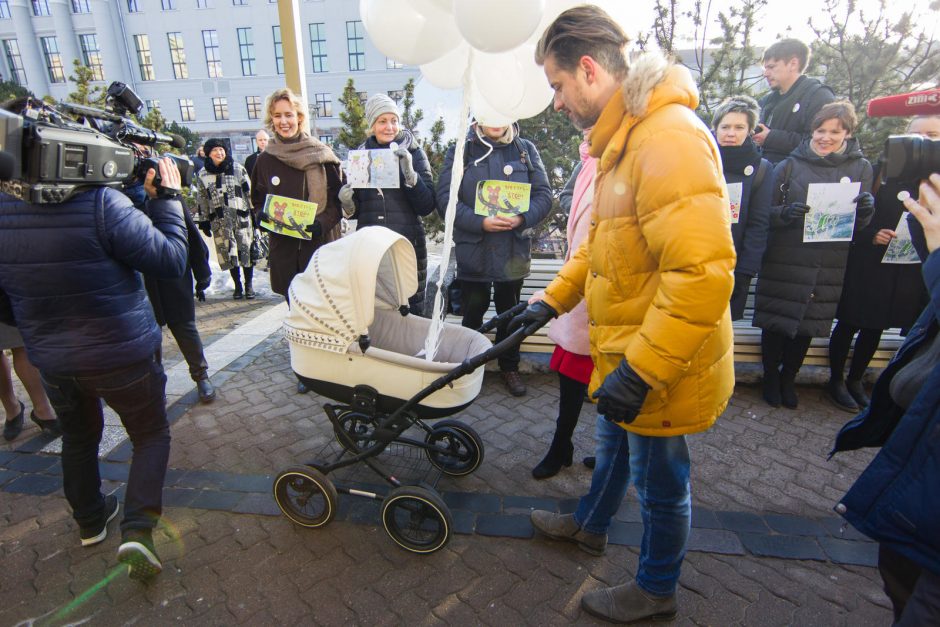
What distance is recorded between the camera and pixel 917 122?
2.99m

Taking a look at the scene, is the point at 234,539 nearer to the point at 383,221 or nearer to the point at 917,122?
the point at 383,221

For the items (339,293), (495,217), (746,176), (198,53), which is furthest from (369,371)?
(198,53)

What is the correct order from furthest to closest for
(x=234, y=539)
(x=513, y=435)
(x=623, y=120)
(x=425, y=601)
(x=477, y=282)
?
(x=477, y=282) < (x=513, y=435) < (x=234, y=539) < (x=425, y=601) < (x=623, y=120)

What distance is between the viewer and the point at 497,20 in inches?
83.9

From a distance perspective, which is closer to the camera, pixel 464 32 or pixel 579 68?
pixel 579 68

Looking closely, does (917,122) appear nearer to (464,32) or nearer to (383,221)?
(464,32)

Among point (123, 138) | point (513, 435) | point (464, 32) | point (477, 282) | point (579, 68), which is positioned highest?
point (464, 32)

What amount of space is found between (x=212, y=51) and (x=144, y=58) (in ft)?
18.3

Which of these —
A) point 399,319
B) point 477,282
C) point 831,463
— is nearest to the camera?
point 399,319

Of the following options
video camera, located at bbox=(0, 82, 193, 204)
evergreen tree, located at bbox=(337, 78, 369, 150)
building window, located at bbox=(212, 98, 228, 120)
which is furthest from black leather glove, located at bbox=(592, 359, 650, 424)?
building window, located at bbox=(212, 98, 228, 120)

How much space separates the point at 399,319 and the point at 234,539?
1507 millimetres

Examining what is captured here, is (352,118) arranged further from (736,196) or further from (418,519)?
(418,519)

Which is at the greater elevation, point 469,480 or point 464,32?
point 464,32

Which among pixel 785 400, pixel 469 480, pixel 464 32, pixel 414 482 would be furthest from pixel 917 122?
pixel 414 482
